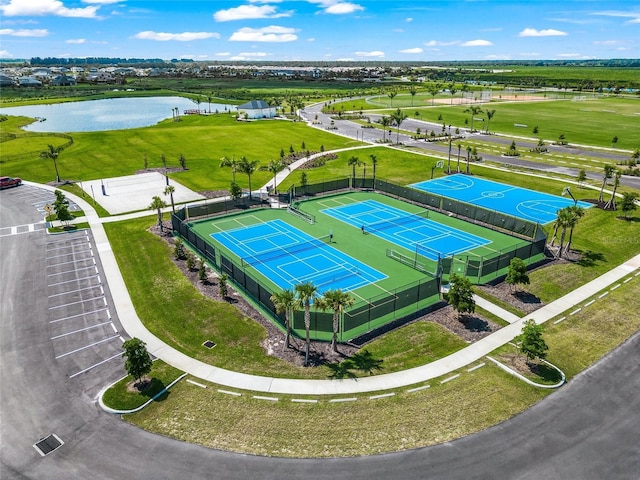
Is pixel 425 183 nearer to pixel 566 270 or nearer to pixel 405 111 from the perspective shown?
pixel 566 270

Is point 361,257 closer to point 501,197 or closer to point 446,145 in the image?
point 501,197

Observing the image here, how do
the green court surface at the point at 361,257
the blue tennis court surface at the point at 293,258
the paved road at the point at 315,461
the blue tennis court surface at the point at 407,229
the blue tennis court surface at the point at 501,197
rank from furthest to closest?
the blue tennis court surface at the point at 501,197 → the blue tennis court surface at the point at 407,229 → the blue tennis court surface at the point at 293,258 → the green court surface at the point at 361,257 → the paved road at the point at 315,461

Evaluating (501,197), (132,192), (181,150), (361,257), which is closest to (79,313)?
(361,257)

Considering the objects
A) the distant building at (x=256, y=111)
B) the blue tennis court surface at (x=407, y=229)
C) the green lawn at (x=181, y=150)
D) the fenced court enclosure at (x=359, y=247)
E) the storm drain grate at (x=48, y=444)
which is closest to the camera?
the storm drain grate at (x=48, y=444)

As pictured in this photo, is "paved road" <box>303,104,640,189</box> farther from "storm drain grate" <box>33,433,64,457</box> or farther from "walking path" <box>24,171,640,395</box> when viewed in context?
"storm drain grate" <box>33,433,64,457</box>

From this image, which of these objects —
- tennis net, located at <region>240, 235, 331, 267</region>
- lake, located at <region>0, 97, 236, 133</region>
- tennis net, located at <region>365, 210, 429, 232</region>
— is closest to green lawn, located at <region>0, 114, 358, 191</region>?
lake, located at <region>0, 97, 236, 133</region>

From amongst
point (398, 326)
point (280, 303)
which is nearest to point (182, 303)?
point (280, 303)

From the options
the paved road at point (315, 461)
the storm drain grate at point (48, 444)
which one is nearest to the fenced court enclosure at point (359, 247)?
the paved road at point (315, 461)

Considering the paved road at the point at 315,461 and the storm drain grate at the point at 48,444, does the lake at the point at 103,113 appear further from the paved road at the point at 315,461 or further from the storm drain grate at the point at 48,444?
the storm drain grate at the point at 48,444
